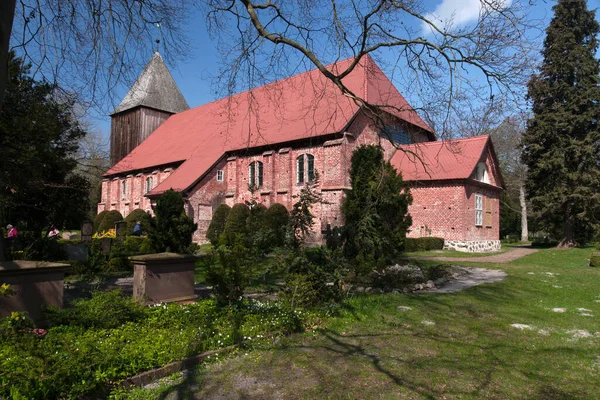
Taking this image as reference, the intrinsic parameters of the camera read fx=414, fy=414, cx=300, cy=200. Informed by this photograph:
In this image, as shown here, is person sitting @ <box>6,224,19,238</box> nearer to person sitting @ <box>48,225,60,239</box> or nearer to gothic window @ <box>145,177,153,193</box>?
person sitting @ <box>48,225,60,239</box>

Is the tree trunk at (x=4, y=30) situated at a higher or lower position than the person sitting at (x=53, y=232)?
higher

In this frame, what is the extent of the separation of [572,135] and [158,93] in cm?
3135

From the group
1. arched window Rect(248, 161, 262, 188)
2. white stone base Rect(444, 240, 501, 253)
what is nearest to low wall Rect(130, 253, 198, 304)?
white stone base Rect(444, 240, 501, 253)

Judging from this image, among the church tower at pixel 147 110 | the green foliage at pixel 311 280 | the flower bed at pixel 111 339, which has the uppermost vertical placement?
the church tower at pixel 147 110

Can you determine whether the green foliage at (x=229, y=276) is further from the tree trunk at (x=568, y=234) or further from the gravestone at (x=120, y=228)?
the tree trunk at (x=568, y=234)

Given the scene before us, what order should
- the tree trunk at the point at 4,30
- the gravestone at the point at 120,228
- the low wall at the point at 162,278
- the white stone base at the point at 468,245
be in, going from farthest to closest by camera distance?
the gravestone at the point at 120,228
the white stone base at the point at 468,245
the low wall at the point at 162,278
the tree trunk at the point at 4,30

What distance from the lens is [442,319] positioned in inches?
262

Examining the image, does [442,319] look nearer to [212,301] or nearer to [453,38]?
[212,301]

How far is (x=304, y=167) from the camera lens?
24.2m

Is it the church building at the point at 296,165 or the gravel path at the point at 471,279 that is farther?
the church building at the point at 296,165

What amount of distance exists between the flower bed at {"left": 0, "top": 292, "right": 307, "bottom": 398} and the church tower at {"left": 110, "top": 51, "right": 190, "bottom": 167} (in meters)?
32.4

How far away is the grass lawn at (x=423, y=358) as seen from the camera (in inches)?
156

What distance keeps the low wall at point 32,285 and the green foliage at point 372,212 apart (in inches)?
236

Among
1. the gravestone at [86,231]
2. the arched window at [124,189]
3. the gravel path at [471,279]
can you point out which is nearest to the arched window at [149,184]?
the arched window at [124,189]
